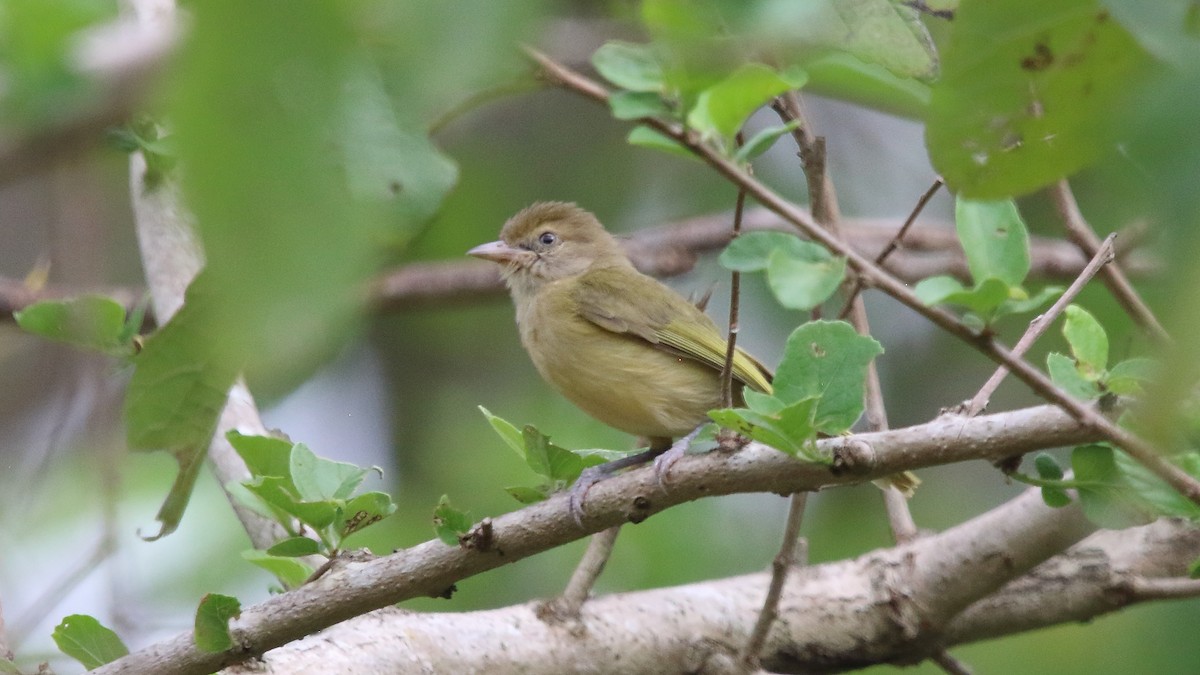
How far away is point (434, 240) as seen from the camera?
6.79 meters

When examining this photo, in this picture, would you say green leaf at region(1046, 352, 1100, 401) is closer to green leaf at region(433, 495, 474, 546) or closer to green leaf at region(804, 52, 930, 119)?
green leaf at region(804, 52, 930, 119)

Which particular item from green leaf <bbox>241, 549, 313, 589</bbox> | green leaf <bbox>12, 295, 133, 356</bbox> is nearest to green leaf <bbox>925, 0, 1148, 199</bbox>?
green leaf <bbox>241, 549, 313, 589</bbox>

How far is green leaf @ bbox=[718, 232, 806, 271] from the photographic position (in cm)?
235

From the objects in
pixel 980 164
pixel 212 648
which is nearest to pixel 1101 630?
pixel 212 648

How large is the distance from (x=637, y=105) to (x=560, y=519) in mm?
830

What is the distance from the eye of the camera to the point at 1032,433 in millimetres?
A: 2102

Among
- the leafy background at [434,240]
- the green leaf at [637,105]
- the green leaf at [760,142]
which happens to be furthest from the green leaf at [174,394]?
the green leaf at [760,142]

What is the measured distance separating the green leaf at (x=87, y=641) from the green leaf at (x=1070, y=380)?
2070mm

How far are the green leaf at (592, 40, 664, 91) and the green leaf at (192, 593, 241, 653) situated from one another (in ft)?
3.98

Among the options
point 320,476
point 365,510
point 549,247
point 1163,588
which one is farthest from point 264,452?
point 549,247

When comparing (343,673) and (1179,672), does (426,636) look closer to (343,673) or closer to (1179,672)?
(343,673)

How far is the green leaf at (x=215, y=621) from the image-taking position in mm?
2244

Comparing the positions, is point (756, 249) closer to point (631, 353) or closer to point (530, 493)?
point (530, 493)

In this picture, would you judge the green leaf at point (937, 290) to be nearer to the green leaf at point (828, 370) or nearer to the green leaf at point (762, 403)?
the green leaf at point (828, 370)
